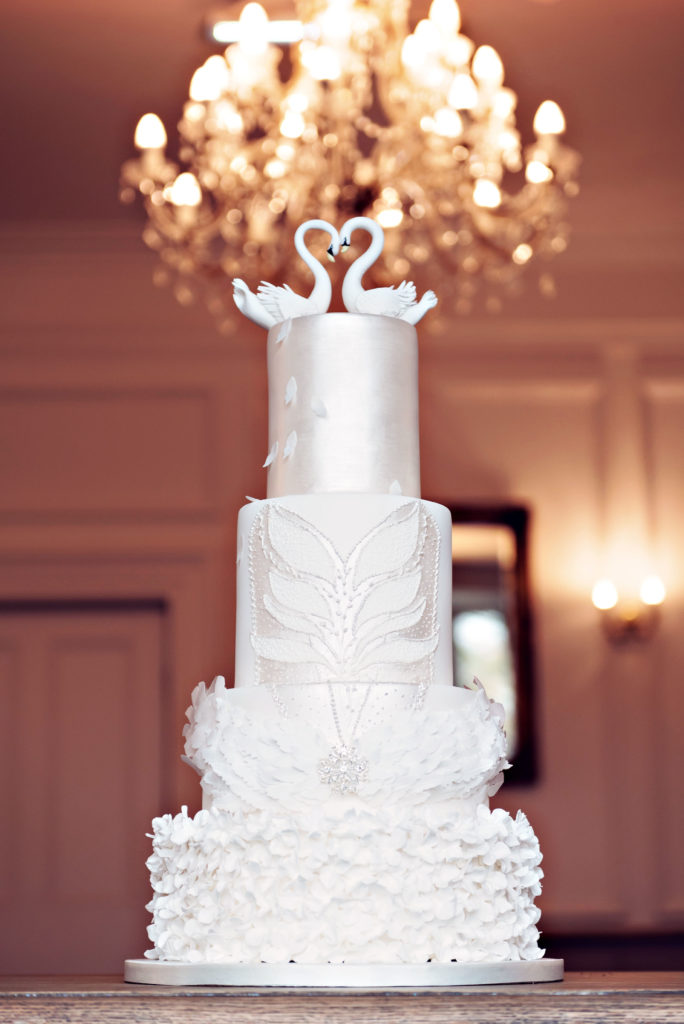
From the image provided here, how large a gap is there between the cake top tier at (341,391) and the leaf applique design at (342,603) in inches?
2.6

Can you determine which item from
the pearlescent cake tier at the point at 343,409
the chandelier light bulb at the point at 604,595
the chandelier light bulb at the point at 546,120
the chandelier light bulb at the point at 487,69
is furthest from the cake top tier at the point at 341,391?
the chandelier light bulb at the point at 604,595

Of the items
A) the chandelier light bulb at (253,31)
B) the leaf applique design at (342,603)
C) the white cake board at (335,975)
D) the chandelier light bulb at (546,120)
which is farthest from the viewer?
the chandelier light bulb at (546,120)

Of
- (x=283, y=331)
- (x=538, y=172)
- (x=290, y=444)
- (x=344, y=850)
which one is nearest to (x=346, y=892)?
(x=344, y=850)

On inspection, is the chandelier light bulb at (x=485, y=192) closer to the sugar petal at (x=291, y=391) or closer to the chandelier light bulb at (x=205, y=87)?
the chandelier light bulb at (x=205, y=87)

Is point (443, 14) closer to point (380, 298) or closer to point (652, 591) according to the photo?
point (380, 298)

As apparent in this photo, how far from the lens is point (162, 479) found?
6094 mm

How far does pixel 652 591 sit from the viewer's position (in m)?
5.94

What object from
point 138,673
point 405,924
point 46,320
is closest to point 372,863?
point 405,924

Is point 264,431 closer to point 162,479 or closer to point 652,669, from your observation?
point 162,479

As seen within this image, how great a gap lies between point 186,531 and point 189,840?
14.5ft

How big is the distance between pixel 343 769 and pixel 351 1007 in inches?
16.3

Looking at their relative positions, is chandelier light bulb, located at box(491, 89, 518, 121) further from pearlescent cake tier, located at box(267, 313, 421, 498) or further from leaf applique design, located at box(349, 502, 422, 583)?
leaf applique design, located at box(349, 502, 422, 583)

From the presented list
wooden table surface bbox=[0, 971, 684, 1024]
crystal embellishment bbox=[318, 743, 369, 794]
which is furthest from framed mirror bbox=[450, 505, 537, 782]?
wooden table surface bbox=[0, 971, 684, 1024]

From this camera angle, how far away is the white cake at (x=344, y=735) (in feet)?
5.30
